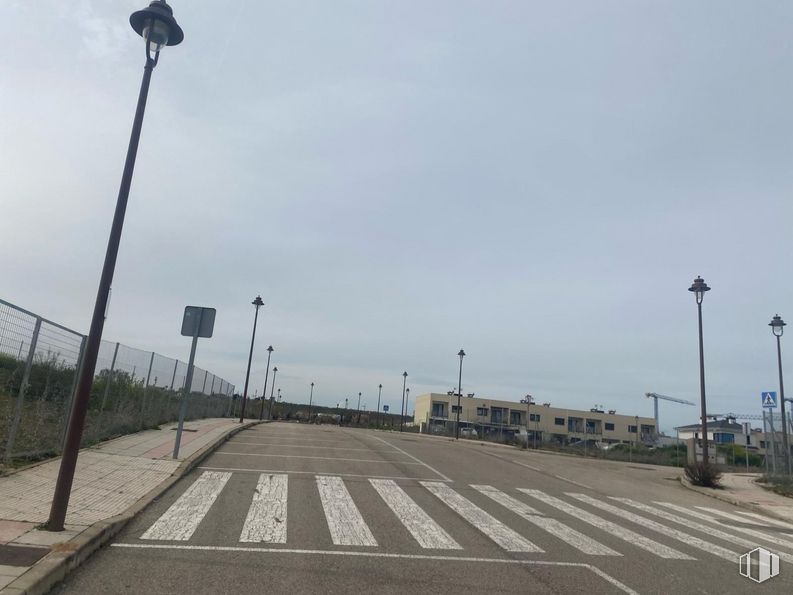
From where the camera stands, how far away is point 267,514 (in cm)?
930

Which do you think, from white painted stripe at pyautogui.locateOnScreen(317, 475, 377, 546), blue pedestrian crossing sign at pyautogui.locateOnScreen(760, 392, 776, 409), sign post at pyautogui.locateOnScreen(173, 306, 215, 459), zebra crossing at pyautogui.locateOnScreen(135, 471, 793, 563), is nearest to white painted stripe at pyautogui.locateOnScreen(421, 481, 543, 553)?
zebra crossing at pyautogui.locateOnScreen(135, 471, 793, 563)

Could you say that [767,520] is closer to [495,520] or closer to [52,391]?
[495,520]

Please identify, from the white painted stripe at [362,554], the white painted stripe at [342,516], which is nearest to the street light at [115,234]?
the white painted stripe at [362,554]

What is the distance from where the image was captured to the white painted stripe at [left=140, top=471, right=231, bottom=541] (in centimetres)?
780

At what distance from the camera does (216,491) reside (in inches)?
434

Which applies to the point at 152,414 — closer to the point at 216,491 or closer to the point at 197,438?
the point at 197,438

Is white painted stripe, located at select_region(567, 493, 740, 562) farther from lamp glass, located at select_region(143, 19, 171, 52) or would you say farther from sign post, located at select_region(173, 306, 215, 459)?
lamp glass, located at select_region(143, 19, 171, 52)

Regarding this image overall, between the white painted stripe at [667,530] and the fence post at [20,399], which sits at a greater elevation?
the fence post at [20,399]

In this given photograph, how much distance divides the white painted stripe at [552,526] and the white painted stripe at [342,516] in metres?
2.96

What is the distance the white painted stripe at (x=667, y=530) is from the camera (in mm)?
9219

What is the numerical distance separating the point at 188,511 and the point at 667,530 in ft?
26.7

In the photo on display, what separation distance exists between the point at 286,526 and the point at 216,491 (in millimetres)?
2985

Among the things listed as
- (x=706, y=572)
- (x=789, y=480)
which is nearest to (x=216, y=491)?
(x=706, y=572)

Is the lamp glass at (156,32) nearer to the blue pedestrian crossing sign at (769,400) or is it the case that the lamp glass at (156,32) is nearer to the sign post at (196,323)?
the sign post at (196,323)
